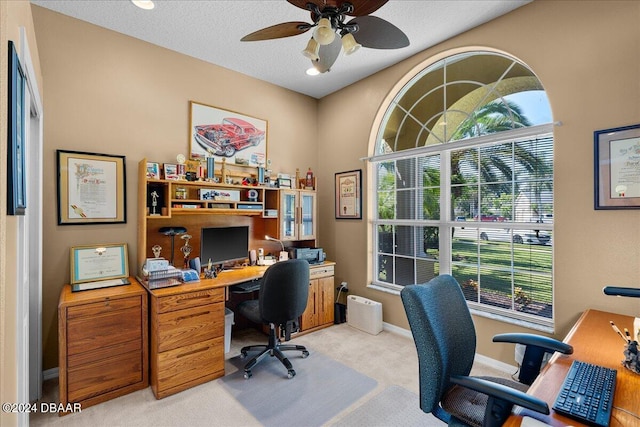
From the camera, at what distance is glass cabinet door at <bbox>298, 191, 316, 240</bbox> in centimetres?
378

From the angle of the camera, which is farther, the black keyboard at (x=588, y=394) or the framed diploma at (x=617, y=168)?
the framed diploma at (x=617, y=168)

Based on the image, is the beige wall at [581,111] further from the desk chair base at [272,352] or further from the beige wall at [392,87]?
the desk chair base at [272,352]

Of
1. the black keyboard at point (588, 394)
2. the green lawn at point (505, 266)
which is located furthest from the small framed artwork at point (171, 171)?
the black keyboard at point (588, 394)

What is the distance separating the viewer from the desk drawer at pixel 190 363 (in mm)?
2252

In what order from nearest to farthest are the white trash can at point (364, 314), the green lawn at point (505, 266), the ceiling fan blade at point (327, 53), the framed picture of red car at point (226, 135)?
1. the ceiling fan blade at point (327, 53)
2. the green lawn at point (505, 266)
3. the framed picture of red car at point (226, 135)
4. the white trash can at point (364, 314)

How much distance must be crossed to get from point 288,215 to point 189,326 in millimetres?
1701

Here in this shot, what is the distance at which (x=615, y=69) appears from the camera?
6.72 ft

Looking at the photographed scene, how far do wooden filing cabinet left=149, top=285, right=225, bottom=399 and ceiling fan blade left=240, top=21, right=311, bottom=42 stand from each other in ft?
6.34

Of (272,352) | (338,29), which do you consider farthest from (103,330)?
(338,29)

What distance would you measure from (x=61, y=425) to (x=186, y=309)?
3.25ft

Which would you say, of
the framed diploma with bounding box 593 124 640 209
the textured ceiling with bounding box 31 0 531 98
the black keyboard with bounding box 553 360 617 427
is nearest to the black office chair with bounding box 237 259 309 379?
the black keyboard with bounding box 553 360 617 427

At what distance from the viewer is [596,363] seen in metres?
1.32

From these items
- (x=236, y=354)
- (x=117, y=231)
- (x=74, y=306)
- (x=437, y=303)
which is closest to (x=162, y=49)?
(x=117, y=231)

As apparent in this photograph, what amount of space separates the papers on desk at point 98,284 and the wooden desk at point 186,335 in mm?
378
